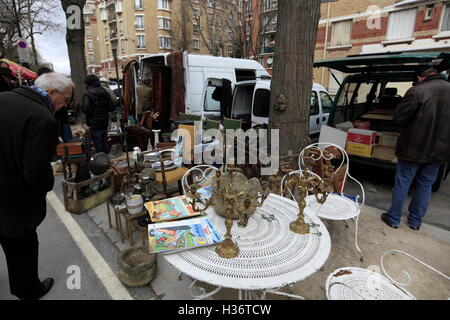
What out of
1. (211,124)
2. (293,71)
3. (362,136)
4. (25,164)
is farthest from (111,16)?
(25,164)

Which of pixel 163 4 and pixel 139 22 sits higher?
pixel 163 4

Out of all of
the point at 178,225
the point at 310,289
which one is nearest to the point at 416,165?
the point at 310,289

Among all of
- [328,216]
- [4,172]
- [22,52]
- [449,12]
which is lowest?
[328,216]

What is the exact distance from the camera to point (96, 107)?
15.6 feet

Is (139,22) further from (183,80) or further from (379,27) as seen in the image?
(183,80)

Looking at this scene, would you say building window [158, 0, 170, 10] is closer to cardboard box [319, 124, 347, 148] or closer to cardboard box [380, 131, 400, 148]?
cardboard box [319, 124, 347, 148]

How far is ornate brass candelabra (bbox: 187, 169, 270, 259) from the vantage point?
4.64 feet

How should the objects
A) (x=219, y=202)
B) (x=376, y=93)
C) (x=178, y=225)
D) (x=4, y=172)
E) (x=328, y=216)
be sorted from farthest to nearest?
(x=376, y=93)
(x=328, y=216)
(x=219, y=202)
(x=178, y=225)
(x=4, y=172)

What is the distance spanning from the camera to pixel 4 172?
5.15ft

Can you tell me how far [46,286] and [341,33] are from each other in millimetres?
20597

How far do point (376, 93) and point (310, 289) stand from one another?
583cm

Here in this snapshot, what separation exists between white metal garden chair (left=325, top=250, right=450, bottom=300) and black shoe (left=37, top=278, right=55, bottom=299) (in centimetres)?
223

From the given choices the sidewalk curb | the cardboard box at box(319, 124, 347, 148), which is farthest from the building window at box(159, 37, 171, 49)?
the sidewalk curb
